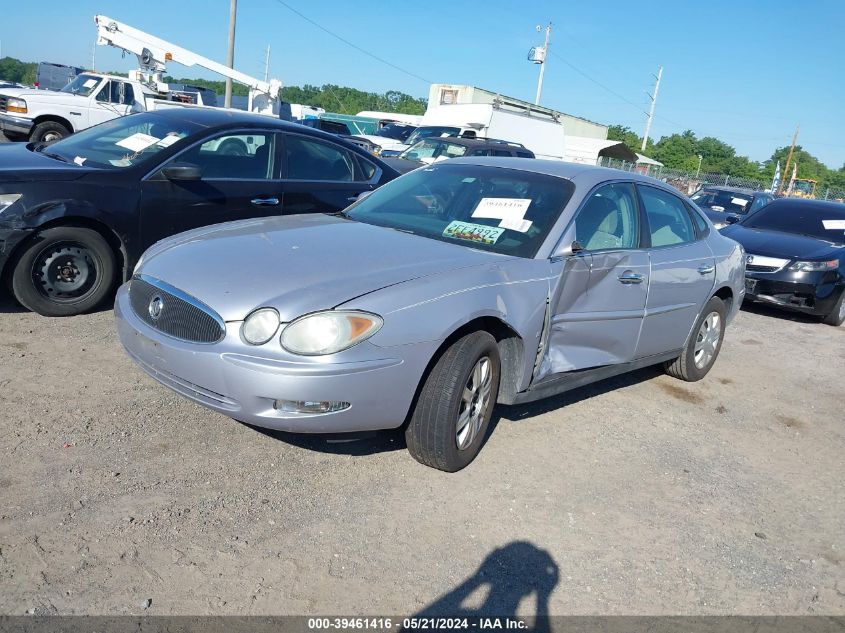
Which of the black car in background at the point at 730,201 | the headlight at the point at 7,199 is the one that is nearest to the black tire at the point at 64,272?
the headlight at the point at 7,199

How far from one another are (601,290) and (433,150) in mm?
11695

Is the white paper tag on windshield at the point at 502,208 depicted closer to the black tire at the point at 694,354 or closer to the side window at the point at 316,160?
the black tire at the point at 694,354

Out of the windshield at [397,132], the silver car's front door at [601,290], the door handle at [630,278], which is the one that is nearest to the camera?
the silver car's front door at [601,290]

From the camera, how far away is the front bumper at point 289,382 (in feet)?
10.1

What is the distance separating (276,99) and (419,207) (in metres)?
23.1

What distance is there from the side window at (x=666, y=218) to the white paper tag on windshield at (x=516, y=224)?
117 cm

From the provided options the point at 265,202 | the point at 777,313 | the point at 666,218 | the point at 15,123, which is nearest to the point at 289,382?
the point at 666,218

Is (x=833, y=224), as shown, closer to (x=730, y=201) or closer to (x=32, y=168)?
(x=730, y=201)

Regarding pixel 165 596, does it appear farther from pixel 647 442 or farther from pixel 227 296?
pixel 647 442

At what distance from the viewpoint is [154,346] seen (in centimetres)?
341

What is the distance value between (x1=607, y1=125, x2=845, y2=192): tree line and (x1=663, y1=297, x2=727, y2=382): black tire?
66.6 meters

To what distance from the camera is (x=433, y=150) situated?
15.5 meters

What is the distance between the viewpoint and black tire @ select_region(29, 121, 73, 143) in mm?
15555

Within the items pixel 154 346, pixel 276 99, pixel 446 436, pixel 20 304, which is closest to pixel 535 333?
pixel 446 436
